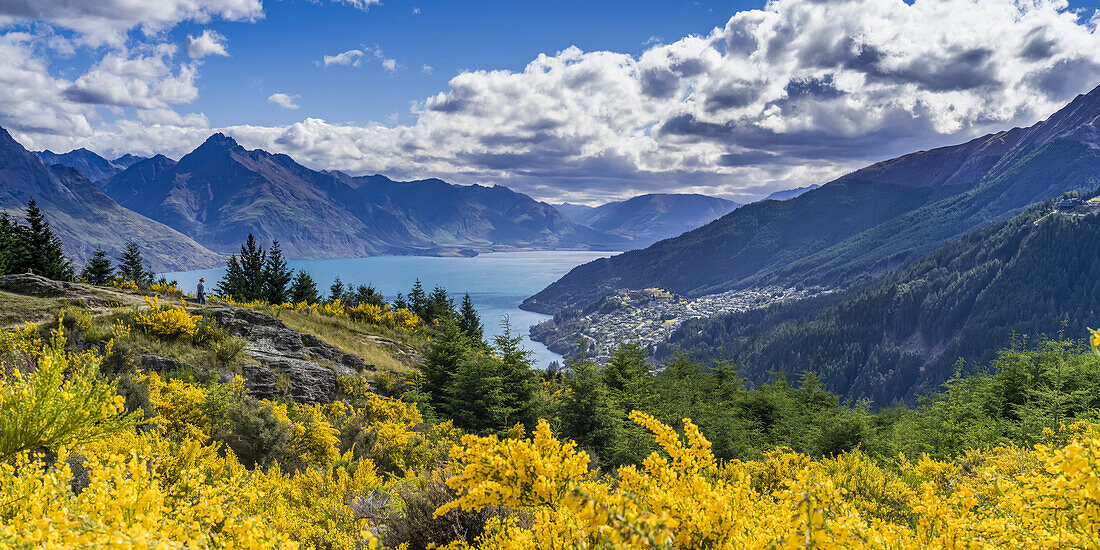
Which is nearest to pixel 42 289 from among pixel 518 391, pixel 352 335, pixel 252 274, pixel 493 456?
pixel 352 335

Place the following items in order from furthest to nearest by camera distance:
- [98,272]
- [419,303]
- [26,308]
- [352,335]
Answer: [419,303], [98,272], [352,335], [26,308]

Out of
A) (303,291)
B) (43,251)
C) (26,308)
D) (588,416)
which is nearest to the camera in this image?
(26,308)

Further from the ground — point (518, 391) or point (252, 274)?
point (252, 274)

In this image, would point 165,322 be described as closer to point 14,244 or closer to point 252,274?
point 14,244

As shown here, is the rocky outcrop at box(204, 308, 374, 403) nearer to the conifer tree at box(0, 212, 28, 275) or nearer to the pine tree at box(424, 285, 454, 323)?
the pine tree at box(424, 285, 454, 323)

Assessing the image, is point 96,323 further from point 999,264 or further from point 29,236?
point 999,264

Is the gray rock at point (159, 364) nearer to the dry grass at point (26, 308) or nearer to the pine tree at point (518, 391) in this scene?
the dry grass at point (26, 308)
